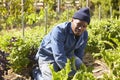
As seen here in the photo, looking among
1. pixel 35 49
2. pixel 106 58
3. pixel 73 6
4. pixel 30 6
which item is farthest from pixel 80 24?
pixel 73 6

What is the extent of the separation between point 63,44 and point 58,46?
190mm

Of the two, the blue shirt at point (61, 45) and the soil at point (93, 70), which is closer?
the blue shirt at point (61, 45)

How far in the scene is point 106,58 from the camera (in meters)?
3.91

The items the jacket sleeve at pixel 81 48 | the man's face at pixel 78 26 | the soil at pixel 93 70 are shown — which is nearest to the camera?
the man's face at pixel 78 26

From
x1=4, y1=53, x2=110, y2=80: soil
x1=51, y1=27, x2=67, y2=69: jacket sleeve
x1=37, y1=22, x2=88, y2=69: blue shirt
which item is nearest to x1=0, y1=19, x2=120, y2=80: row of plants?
x1=4, y1=53, x2=110, y2=80: soil

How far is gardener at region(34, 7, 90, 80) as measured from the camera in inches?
Result: 160

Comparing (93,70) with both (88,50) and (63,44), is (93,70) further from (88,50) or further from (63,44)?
(63,44)

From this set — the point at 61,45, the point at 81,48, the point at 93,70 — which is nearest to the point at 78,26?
the point at 61,45

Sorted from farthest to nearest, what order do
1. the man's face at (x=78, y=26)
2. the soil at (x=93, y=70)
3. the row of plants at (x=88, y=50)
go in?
the soil at (x=93, y=70) → the man's face at (x=78, y=26) → the row of plants at (x=88, y=50)

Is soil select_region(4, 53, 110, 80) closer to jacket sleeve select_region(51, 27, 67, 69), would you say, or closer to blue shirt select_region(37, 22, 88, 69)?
blue shirt select_region(37, 22, 88, 69)

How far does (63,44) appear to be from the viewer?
4.27 metres

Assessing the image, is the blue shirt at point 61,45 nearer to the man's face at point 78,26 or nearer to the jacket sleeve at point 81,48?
the jacket sleeve at point 81,48

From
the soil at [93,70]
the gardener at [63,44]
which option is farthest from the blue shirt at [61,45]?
the soil at [93,70]

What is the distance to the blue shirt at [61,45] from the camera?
161 inches
